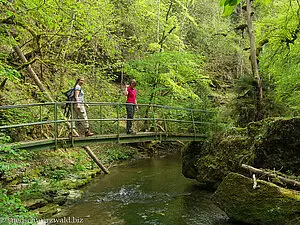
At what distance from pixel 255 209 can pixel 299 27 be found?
681 centimetres

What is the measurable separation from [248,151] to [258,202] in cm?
279

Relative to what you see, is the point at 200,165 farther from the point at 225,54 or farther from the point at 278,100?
the point at 225,54

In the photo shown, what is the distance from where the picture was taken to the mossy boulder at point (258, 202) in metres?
6.05

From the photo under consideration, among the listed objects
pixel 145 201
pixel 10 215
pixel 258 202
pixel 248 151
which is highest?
pixel 248 151

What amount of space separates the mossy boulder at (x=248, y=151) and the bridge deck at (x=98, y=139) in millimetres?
954

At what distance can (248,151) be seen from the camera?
9133 millimetres

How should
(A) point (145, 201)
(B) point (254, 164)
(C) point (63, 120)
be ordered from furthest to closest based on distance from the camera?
1. (A) point (145, 201)
2. (B) point (254, 164)
3. (C) point (63, 120)

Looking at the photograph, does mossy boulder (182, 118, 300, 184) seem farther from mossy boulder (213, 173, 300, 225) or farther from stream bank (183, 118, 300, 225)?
mossy boulder (213, 173, 300, 225)

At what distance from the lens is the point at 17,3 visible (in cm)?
747

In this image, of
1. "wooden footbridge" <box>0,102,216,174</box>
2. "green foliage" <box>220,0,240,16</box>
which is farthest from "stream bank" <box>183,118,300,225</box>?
"green foliage" <box>220,0,240,16</box>

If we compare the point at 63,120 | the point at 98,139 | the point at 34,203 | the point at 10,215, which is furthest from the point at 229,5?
the point at 34,203

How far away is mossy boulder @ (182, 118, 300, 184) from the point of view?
7871mm

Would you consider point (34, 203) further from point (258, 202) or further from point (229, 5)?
point (229, 5)

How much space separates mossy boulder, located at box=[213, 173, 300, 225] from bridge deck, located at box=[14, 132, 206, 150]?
350cm
